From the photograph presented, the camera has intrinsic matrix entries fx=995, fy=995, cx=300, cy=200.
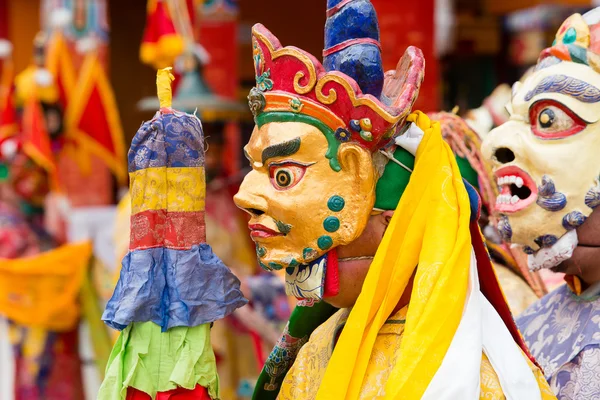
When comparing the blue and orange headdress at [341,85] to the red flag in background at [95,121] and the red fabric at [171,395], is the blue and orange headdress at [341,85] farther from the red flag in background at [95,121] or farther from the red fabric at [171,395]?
the red flag in background at [95,121]

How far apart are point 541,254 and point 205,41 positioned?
5.64m

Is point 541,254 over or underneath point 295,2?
underneath

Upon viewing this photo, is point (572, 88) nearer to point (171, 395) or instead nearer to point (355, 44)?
point (355, 44)

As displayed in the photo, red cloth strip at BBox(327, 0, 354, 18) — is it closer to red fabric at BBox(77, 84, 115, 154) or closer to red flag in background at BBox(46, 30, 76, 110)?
red fabric at BBox(77, 84, 115, 154)

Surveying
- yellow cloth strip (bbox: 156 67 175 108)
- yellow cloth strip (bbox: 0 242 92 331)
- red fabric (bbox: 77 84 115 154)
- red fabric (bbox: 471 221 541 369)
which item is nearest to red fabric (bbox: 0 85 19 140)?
red fabric (bbox: 77 84 115 154)

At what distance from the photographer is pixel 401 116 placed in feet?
7.08

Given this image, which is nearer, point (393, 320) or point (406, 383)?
point (406, 383)

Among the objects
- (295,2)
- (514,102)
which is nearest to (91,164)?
(295,2)

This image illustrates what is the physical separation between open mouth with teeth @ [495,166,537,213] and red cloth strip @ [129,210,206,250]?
87 centimetres

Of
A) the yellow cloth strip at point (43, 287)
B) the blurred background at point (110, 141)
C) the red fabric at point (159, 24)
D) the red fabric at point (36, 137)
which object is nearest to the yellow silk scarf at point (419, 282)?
the blurred background at point (110, 141)

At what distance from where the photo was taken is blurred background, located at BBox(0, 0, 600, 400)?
5.67m

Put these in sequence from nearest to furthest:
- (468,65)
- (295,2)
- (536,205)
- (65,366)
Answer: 1. (536,205)
2. (65,366)
3. (468,65)
4. (295,2)

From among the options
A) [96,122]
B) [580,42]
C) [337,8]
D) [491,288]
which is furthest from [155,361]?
[96,122]

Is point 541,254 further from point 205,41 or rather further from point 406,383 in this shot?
point 205,41
